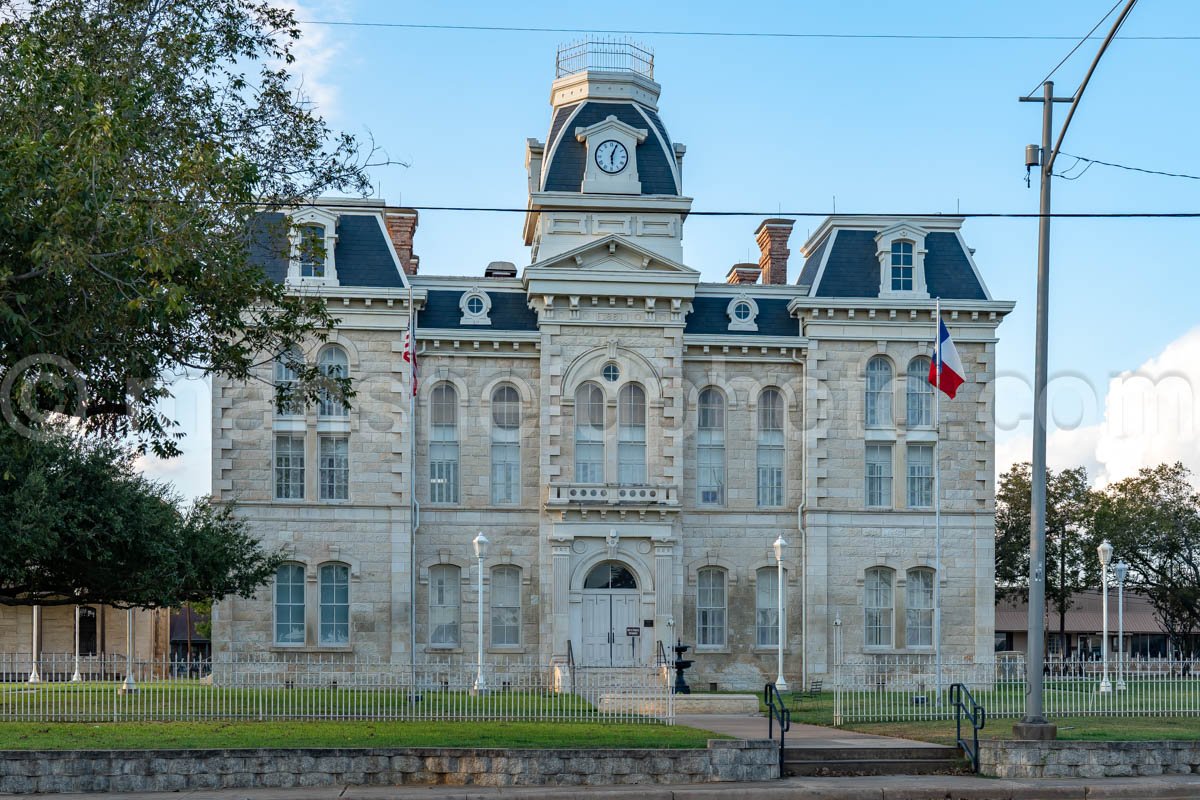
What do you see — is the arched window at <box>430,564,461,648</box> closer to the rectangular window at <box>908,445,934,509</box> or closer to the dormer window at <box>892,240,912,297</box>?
the rectangular window at <box>908,445,934,509</box>

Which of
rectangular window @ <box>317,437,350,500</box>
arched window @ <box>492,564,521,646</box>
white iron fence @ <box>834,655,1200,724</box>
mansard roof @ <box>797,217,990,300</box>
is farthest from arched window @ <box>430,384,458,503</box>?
white iron fence @ <box>834,655,1200,724</box>

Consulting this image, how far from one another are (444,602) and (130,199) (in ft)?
77.0

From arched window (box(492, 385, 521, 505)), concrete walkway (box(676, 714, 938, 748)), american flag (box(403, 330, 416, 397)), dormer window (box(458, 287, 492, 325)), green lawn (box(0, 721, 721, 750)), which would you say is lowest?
concrete walkway (box(676, 714, 938, 748))

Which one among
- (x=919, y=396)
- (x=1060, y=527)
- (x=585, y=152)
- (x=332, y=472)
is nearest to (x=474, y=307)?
(x=585, y=152)

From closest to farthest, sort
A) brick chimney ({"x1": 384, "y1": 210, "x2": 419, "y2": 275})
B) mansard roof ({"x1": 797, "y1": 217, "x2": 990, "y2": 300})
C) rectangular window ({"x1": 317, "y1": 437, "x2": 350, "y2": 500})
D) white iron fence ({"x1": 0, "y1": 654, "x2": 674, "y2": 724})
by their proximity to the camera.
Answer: white iron fence ({"x1": 0, "y1": 654, "x2": 674, "y2": 724}) < rectangular window ({"x1": 317, "y1": 437, "x2": 350, "y2": 500}) < mansard roof ({"x1": 797, "y1": 217, "x2": 990, "y2": 300}) < brick chimney ({"x1": 384, "y1": 210, "x2": 419, "y2": 275})

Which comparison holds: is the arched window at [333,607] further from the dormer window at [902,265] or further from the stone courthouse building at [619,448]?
the dormer window at [902,265]

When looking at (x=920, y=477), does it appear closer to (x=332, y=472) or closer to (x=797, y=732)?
(x=332, y=472)

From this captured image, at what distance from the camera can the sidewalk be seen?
19.3 metres

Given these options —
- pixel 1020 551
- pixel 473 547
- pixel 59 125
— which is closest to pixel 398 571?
pixel 473 547

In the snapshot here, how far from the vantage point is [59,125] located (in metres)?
19.1

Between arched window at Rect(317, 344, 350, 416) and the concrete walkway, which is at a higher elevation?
arched window at Rect(317, 344, 350, 416)

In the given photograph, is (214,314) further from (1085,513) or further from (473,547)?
(1085,513)

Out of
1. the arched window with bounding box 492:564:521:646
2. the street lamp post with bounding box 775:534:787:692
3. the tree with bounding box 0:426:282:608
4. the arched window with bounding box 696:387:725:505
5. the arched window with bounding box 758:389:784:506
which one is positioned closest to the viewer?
the tree with bounding box 0:426:282:608

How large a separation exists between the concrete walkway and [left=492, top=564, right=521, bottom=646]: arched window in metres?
12.0
